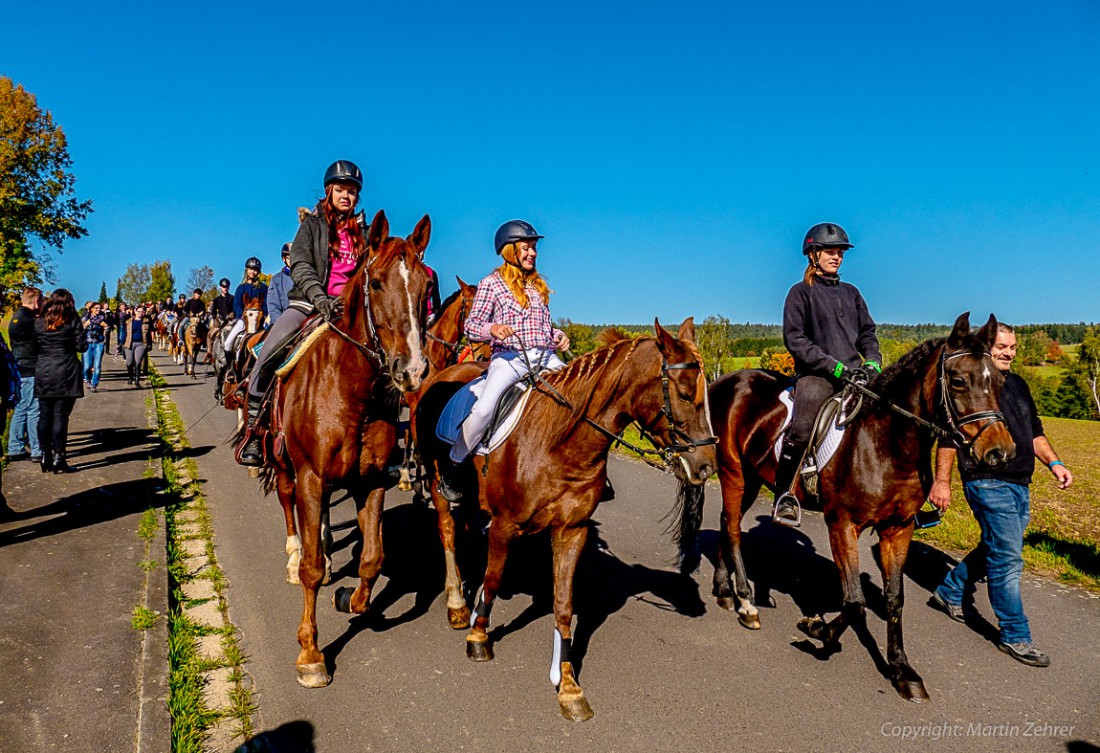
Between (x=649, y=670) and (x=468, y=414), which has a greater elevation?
(x=468, y=414)

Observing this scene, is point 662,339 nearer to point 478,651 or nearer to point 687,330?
point 687,330

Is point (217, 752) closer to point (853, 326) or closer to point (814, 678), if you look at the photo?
point (814, 678)

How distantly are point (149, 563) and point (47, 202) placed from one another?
47.8 metres

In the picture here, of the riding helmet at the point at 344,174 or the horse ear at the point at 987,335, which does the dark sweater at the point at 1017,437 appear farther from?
the riding helmet at the point at 344,174

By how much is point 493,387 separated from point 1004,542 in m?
4.18

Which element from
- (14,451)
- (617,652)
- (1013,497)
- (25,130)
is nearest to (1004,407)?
(1013,497)

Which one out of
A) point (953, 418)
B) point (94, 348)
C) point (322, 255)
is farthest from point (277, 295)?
point (94, 348)

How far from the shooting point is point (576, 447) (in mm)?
4359

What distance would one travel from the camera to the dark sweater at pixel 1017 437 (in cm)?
512

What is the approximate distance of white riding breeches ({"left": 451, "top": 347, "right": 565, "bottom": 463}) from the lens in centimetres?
478

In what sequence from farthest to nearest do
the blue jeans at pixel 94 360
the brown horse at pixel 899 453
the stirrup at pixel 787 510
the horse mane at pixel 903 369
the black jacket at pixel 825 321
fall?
the blue jeans at pixel 94 360, the black jacket at pixel 825 321, the stirrup at pixel 787 510, the horse mane at pixel 903 369, the brown horse at pixel 899 453

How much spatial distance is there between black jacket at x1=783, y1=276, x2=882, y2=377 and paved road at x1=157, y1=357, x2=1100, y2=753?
90.6 inches

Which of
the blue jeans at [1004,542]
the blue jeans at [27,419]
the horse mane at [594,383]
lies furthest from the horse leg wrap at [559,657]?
the blue jeans at [27,419]

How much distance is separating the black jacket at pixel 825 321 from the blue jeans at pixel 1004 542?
1.36m
